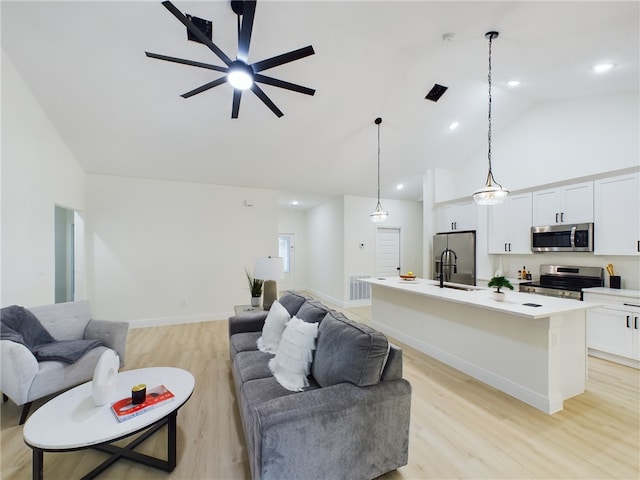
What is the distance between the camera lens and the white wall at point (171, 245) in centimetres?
472

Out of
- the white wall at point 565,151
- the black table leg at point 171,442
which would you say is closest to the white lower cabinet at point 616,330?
the white wall at point 565,151

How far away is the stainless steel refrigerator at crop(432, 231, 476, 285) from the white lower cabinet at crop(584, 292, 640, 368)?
1.77 meters

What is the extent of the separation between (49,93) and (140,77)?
44.9 inches

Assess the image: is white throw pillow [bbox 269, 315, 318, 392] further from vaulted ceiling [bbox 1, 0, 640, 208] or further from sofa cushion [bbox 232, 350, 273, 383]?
vaulted ceiling [bbox 1, 0, 640, 208]

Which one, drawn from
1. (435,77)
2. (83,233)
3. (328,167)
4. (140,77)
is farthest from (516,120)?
(83,233)

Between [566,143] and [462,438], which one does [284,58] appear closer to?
[462,438]

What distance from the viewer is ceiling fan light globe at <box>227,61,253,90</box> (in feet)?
6.59

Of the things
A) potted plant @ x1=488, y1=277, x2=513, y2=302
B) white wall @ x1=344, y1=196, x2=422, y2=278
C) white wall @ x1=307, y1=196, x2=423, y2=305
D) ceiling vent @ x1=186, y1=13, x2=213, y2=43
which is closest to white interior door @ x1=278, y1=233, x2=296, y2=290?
white wall @ x1=307, y1=196, x2=423, y2=305

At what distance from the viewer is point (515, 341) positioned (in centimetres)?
264

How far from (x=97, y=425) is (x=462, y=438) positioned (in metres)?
2.44

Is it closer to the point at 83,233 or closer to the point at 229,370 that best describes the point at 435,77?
the point at 229,370

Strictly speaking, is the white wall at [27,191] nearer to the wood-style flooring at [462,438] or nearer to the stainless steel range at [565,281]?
the wood-style flooring at [462,438]

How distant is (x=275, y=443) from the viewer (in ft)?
4.44

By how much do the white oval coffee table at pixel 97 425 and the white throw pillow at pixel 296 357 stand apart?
2.19ft
